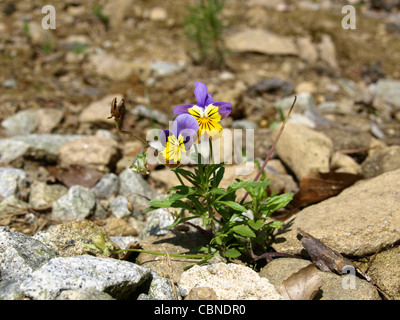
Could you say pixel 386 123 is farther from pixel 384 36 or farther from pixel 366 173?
pixel 384 36

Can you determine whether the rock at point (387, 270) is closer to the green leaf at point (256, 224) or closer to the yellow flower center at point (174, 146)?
the green leaf at point (256, 224)

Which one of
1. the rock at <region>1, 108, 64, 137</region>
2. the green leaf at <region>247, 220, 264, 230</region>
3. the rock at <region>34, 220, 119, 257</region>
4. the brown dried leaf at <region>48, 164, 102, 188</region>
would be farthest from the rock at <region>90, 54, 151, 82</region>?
the green leaf at <region>247, 220, 264, 230</region>

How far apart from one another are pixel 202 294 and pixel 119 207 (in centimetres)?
155

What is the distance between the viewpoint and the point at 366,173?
3.80 metres

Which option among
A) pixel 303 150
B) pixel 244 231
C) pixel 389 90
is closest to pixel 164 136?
pixel 244 231

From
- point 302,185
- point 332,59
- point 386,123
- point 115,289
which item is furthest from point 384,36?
point 115,289

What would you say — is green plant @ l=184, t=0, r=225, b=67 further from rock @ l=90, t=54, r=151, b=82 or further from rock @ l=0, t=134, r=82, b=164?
rock @ l=0, t=134, r=82, b=164

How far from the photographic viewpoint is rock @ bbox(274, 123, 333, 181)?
3.73m

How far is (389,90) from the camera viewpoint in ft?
18.3

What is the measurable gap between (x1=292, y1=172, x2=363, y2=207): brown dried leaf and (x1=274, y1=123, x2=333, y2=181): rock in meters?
0.36

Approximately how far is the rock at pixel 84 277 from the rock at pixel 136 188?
147cm

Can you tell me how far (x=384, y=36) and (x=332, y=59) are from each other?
1.35 metres

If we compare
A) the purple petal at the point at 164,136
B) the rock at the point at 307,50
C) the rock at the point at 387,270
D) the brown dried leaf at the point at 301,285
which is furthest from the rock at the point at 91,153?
the rock at the point at 307,50

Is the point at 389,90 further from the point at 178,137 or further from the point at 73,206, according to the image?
the point at 73,206
